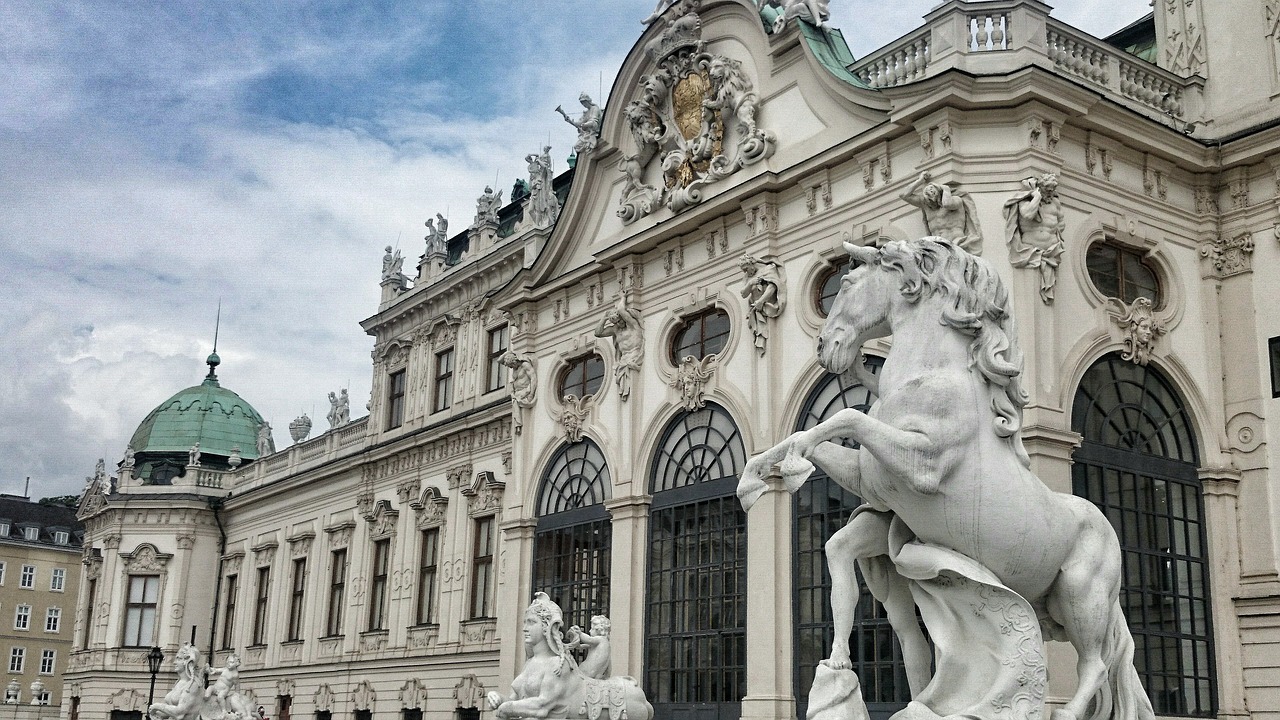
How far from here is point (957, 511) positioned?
5.71 meters

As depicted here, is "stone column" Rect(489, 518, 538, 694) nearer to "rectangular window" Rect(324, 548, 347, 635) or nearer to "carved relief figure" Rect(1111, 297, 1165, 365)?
"carved relief figure" Rect(1111, 297, 1165, 365)

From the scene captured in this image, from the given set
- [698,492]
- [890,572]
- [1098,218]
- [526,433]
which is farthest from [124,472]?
[890,572]

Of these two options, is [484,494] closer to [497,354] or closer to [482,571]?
[482,571]

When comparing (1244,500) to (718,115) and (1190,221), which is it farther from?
(718,115)

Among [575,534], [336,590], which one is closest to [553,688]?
[575,534]

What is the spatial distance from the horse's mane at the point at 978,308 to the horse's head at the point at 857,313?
4.5 inches

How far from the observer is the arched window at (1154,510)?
16.5 metres

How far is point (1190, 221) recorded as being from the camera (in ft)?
60.5

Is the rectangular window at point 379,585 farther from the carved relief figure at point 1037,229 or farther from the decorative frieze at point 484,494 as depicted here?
the carved relief figure at point 1037,229

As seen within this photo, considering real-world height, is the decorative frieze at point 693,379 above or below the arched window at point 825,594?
above

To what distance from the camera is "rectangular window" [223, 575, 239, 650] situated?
40.9m

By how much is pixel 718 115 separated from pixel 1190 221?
706 centimetres

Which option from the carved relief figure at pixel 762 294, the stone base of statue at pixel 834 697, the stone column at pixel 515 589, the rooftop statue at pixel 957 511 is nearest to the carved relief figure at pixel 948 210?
the carved relief figure at pixel 762 294

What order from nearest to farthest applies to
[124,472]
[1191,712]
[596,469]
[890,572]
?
[890,572] → [1191,712] → [596,469] → [124,472]
